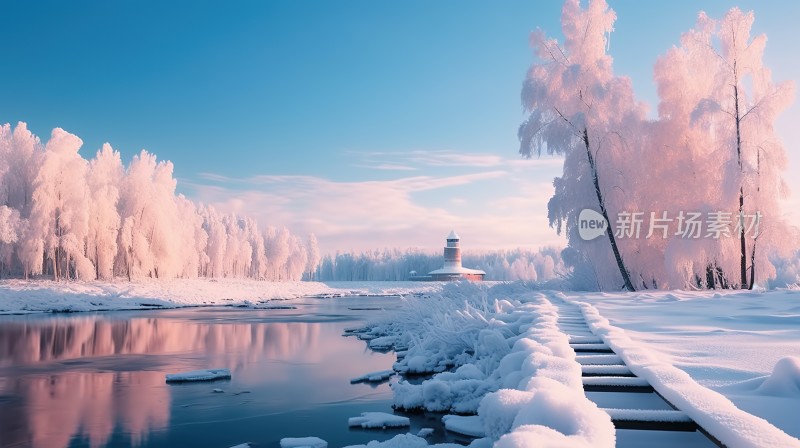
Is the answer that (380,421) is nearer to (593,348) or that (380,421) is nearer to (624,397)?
(593,348)

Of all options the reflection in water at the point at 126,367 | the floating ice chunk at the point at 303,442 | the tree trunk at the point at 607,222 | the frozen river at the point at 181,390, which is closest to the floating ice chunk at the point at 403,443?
the floating ice chunk at the point at 303,442

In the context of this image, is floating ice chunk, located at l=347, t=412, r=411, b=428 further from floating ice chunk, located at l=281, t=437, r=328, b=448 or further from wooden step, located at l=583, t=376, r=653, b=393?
wooden step, located at l=583, t=376, r=653, b=393

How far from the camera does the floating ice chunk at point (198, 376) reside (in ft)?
33.7

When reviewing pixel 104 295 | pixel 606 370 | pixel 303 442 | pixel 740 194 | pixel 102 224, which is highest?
pixel 102 224

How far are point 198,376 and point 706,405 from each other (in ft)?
29.8

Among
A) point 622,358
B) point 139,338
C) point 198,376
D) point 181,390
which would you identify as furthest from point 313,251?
point 622,358

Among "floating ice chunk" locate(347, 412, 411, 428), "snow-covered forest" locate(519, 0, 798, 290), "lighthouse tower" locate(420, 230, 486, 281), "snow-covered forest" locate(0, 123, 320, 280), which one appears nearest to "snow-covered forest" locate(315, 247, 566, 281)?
"lighthouse tower" locate(420, 230, 486, 281)

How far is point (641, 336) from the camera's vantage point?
7.02 meters

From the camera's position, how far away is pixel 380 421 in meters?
7.04

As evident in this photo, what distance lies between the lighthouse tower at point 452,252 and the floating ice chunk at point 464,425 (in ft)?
302

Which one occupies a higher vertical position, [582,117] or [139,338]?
[582,117]

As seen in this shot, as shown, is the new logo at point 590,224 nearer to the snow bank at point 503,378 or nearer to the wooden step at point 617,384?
the snow bank at point 503,378

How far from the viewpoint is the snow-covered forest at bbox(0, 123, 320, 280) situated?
1476 inches

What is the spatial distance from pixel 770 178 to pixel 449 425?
16.7 m
